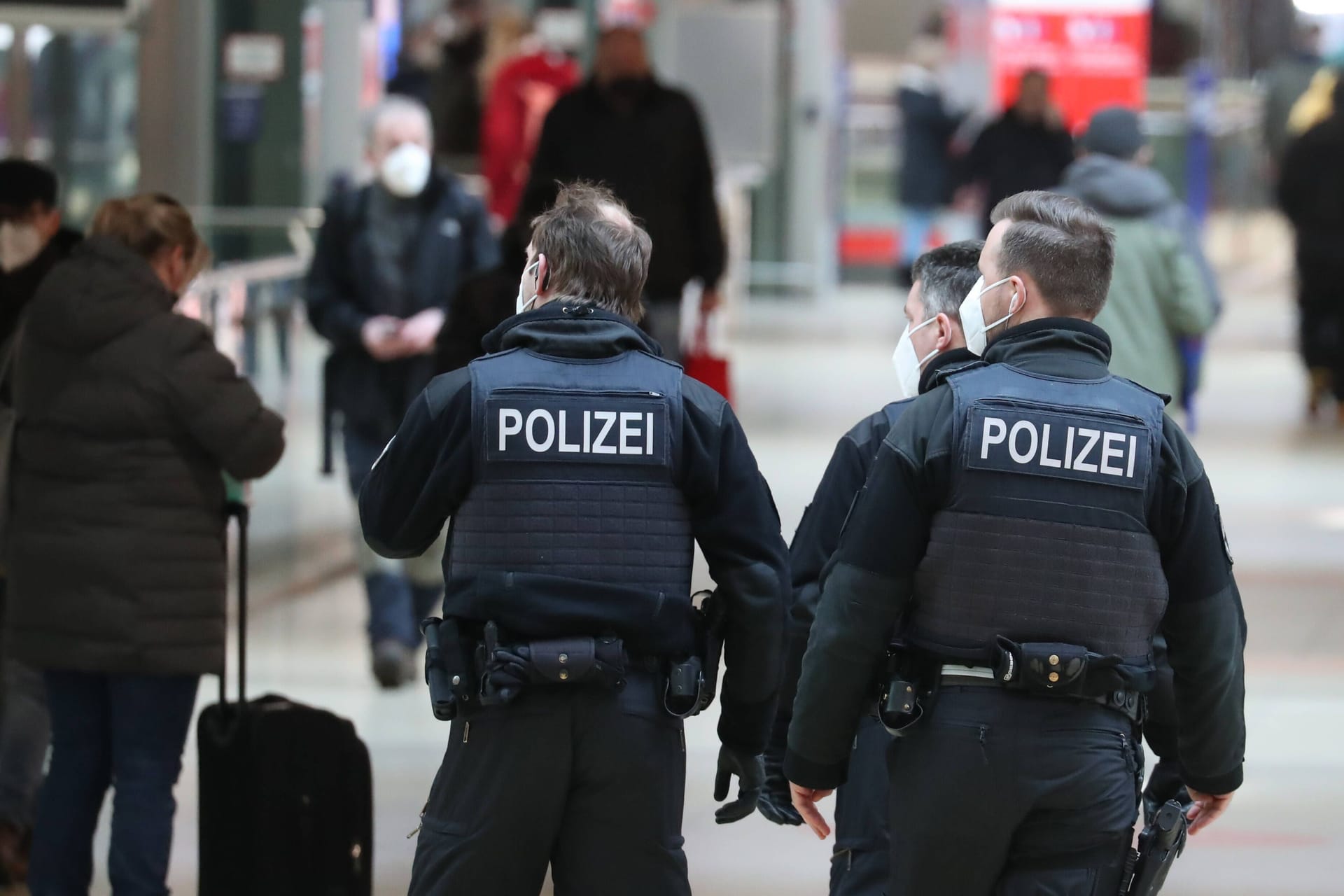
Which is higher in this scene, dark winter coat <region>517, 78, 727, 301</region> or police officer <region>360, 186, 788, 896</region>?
dark winter coat <region>517, 78, 727, 301</region>

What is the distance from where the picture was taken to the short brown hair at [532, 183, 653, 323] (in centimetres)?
332

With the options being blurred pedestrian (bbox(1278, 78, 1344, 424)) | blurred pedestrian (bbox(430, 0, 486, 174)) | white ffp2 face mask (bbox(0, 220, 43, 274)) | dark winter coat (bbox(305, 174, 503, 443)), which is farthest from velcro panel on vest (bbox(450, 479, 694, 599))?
blurred pedestrian (bbox(430, 0, 486, 174))

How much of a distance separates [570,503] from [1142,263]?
3342 millimetres

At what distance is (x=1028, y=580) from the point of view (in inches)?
120

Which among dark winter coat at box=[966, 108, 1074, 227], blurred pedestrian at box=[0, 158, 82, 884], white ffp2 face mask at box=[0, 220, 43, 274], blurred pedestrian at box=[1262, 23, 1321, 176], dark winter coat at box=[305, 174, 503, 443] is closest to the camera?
blurred pedestrian at box=[0, 158, 82, 884]

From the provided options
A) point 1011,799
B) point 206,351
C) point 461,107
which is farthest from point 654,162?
point 461,107

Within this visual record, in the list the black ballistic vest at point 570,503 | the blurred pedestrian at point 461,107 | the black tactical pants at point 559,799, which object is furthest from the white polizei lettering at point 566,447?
the blurred pedestrian at point 461,107

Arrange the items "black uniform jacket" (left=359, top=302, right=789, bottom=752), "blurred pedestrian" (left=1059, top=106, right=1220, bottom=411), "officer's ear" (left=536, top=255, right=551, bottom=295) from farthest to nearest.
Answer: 1. "blurred pedestrian" (left=1059, top=106, right=1220, bottom=411)
2. "officer's ear" (left=536, top=255, right=551, bottom=295)
3. "black uniform jacket" (left=359, top=302, right=789, bottom=752)

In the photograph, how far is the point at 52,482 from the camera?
4309 mm

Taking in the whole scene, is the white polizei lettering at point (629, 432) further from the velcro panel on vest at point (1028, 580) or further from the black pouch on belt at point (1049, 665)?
the black pouch on belt at point (1049, 665)

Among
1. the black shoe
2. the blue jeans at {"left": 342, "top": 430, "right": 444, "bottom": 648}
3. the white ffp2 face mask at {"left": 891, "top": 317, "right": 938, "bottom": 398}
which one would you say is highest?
the white ffp2 face mask at {"left": 891, "top": 317, "right": 938, "bottom": 398}

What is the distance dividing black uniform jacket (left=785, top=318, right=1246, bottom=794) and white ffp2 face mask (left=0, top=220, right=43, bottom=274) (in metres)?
2.57

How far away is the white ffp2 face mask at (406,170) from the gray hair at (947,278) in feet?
10.3

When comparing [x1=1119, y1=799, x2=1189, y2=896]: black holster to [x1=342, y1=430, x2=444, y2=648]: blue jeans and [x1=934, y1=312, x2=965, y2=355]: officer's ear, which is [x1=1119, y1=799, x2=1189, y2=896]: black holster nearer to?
[x1=934, y1=312, x2=965, y2=355]: officer's ear
